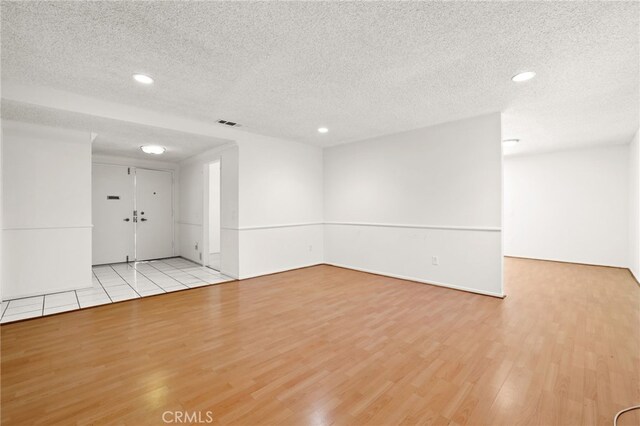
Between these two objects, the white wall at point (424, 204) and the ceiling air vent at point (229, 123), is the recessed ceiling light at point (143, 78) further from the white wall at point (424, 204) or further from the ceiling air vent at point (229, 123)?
the white wall at point (424, 204)

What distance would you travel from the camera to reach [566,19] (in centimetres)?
200

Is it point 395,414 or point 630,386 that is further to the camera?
point 630,386

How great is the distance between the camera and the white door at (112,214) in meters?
6.26

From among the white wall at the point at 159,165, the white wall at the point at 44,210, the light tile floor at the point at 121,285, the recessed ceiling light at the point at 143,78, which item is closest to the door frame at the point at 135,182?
the white wall at the point at 159,165

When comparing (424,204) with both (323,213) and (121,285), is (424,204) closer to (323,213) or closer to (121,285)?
(323,213)

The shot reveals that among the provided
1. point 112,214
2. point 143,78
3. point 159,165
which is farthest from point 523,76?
point 112,214

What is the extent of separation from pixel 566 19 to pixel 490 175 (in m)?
2.35

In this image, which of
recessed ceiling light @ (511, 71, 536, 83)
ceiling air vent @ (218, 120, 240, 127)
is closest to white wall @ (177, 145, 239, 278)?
ceiling air vent @ (218, 120, 240, 127)

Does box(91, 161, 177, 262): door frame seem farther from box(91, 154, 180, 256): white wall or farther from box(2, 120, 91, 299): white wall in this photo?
box(2, 120, 91, 299): white wall

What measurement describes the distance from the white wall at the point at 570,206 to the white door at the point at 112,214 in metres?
9.42

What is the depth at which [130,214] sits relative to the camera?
6.71 m

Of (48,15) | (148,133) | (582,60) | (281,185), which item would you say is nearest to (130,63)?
(48,15)

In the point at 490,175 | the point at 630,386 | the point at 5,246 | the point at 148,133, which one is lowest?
the point at 630,386

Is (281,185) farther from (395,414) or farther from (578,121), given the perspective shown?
(578,121)
